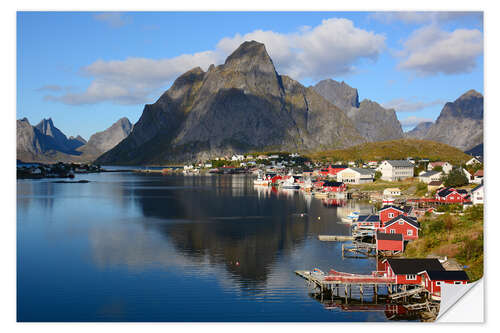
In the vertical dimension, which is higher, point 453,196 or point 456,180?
point 456,180

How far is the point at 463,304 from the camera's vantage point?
71.2 feet

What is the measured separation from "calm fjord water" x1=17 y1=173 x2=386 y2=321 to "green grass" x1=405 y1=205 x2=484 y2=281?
4261 millimetres

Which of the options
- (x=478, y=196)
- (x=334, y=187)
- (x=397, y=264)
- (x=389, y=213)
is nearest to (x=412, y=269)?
(x=397, y=264)

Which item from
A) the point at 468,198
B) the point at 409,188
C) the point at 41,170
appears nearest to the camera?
the point at 468,198

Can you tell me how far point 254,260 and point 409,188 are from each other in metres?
51.5

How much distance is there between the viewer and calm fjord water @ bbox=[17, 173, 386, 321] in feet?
80.0

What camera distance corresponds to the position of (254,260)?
34.9 metres

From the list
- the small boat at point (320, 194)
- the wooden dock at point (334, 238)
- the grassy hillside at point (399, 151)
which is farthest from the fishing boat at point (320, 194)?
the grassy hillside at point (399, 151)

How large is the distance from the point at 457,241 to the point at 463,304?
10409mm

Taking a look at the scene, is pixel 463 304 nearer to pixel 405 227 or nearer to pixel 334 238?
pixel 405 227

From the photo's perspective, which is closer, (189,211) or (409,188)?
(189,211)
